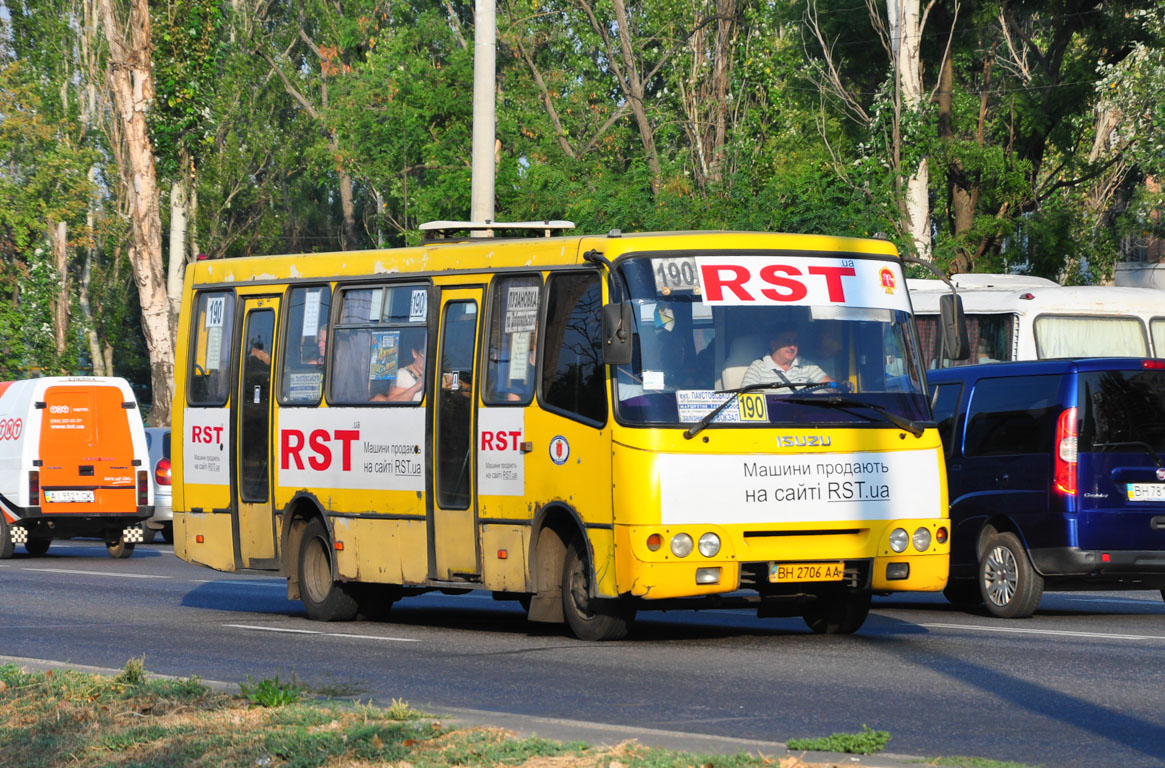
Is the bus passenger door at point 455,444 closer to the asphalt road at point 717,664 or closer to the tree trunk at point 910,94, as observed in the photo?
the asphalt road at point 717,664

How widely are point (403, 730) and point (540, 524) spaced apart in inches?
194

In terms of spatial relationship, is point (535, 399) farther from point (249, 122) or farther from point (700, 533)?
point (249, 122)

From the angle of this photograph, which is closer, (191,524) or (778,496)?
(778,496)

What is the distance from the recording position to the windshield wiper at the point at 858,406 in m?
12.3

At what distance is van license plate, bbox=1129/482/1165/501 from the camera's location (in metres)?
14.6

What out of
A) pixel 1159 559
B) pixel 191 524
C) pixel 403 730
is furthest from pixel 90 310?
pixel 403 730

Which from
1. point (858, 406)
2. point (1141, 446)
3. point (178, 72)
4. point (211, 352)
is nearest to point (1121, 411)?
point (1141, 446)

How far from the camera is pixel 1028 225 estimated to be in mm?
34750

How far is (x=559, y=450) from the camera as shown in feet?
41.7

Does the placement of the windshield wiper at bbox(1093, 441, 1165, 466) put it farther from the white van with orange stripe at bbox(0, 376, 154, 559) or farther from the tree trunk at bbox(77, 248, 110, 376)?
the tree trunk at bbox(77, 248, 110, 376)

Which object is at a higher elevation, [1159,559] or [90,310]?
[90,310]

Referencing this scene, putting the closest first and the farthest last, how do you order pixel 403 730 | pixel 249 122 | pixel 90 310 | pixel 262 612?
pixel 403 730 → pixel 262 612 → pixel 249 122 → pixel 90 310

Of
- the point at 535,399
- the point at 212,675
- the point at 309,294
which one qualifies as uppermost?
the point at 309,294

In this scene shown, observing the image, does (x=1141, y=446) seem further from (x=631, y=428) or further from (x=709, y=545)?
(x=631, y=428)
